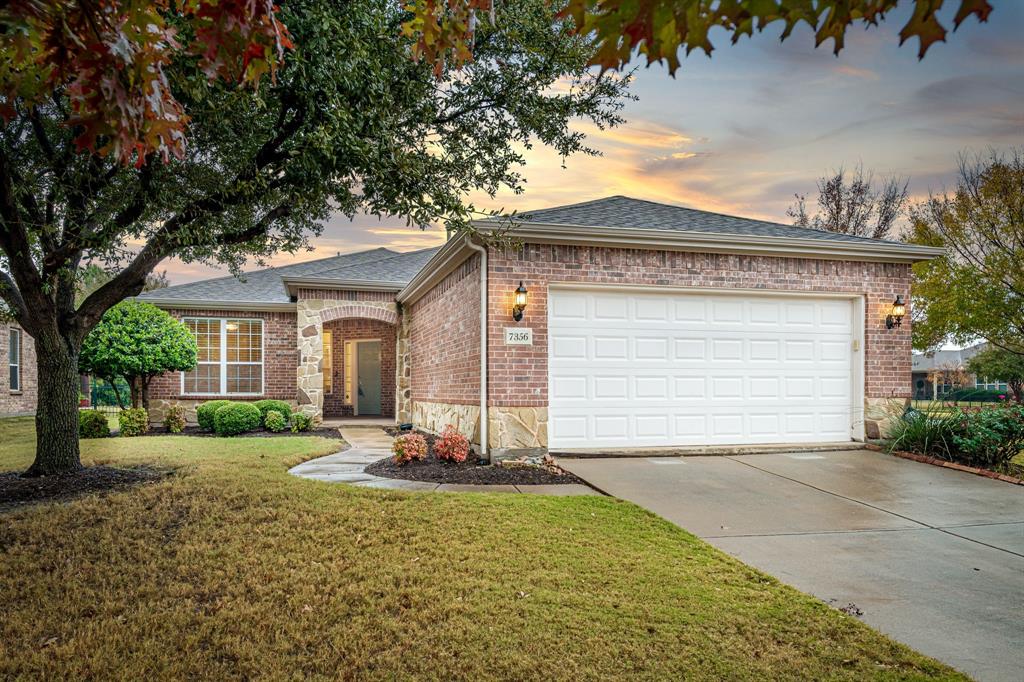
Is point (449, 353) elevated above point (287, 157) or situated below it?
below

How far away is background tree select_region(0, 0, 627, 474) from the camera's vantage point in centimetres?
569

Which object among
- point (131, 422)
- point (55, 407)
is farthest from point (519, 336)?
point (131, 422)

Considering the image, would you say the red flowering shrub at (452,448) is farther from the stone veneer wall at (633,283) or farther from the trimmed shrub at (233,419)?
the trimmed shrub at (233,419)

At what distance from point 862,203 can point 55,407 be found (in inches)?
977

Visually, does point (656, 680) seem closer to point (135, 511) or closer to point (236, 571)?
point (236, 571)

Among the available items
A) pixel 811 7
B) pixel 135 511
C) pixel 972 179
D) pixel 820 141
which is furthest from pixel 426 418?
pixel 972 179

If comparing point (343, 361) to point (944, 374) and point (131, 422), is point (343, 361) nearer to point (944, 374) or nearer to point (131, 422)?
point (131, 422)

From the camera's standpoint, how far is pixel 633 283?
884cm

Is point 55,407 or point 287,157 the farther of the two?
point 55,407

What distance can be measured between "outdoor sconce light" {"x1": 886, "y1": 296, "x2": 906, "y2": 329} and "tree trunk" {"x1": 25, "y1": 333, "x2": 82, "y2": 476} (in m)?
11.0

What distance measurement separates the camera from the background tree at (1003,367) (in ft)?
71.4

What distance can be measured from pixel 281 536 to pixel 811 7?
4807mm

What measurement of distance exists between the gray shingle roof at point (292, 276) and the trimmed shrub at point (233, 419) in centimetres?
309

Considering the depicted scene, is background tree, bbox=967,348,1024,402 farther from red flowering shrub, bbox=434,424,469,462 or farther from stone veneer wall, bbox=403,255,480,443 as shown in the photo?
red flowering shrub, bbox=434,424,469,462
